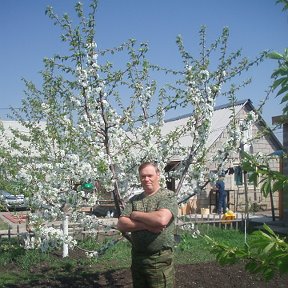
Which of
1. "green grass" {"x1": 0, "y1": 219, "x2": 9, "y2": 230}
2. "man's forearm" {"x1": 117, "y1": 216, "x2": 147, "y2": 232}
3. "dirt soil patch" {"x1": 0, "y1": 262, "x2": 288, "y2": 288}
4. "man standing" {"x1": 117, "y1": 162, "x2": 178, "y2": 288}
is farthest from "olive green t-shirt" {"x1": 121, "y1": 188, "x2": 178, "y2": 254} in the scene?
"green grass" {"x1": 0, "y1": 219, "x2": 9, "y2": 230}

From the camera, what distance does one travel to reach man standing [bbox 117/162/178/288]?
3.71 m

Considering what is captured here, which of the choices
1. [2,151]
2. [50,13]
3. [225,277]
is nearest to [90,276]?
[225,277]

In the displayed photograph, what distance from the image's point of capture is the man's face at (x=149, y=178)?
3.80 metres

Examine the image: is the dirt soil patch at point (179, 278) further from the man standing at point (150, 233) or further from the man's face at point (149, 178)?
the man's face at point (149, 178)

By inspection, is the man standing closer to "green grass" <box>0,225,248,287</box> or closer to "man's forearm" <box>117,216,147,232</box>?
"man's forearm" <box>117,216,147,232</box>

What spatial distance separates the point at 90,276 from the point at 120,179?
1952mm

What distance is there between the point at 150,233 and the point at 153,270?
15.8 inches

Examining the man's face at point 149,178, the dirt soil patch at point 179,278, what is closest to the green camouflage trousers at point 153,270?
the man's face at point 149,178

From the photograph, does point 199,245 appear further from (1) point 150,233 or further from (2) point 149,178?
(2) point 149,178

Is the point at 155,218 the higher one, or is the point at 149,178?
the point at 149,178

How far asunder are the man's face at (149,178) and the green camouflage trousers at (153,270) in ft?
2.07

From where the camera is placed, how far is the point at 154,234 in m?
3.77

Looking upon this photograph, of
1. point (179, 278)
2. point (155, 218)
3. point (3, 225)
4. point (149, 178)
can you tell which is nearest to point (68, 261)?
point (179, 278)

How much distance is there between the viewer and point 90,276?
20.9ft
